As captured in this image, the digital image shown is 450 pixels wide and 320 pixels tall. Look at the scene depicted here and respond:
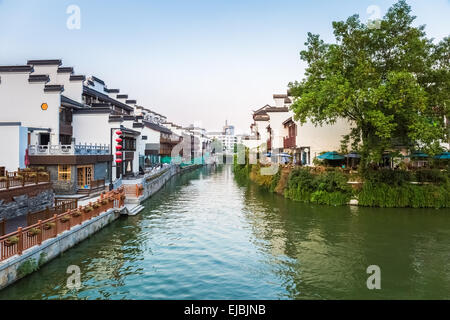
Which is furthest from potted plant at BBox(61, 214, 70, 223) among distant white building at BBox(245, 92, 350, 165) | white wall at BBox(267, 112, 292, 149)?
white wall at BBox(267, 112, 292, 149)

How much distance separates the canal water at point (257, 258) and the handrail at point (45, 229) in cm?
118

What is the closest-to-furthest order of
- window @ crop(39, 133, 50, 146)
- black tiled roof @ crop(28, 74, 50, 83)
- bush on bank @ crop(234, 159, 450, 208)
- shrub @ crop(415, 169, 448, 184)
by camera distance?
bush on bank @ crop(234, 159, 450, 208) < black tiled roof @ crop(28, 74, 50, 83) < shrub @ crop(415, 169, 448, 184) < window @ crop(39, 133, 50, 146)

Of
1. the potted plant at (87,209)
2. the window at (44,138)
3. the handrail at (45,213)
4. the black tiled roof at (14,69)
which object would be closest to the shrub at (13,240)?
the handrail at (45,213)

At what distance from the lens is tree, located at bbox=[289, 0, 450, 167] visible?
81.4 feet

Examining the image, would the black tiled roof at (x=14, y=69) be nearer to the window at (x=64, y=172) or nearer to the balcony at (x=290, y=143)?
the window at (x=64, y=172)

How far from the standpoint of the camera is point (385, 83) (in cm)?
2698

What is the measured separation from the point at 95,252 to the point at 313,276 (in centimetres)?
1056

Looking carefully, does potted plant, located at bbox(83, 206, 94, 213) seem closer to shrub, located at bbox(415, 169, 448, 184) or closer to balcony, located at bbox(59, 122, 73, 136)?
balcony, located at bbox(59, 122, 73, 136)

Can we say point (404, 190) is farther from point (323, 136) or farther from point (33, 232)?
point (33, 232)

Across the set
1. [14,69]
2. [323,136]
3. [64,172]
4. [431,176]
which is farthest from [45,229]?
[323,136]

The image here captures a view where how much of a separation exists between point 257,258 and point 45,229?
9.77 meters

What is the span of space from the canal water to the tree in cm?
698
